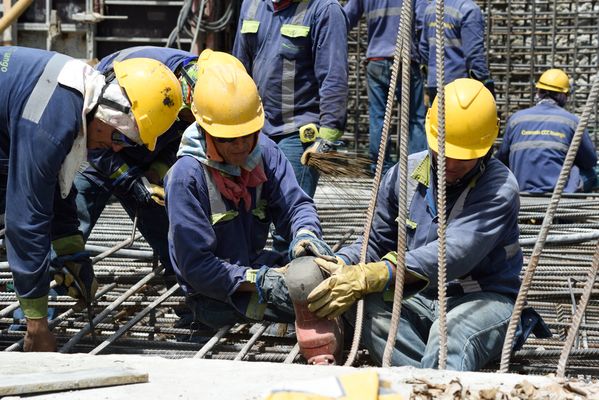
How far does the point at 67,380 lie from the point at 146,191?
6.74 feet

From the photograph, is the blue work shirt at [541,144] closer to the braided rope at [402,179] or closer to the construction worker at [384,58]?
the construction worker at [384,58]

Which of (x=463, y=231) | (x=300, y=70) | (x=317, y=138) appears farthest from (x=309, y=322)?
(x=300, y=70)

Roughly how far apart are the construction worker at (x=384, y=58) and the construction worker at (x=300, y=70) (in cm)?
236

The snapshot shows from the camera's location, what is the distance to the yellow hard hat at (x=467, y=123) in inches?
158

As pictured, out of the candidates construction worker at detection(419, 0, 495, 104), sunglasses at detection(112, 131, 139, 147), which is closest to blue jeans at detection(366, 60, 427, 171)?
construction worker at detection(419, 0, 495, 104)

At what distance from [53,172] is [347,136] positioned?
7042 millimetres

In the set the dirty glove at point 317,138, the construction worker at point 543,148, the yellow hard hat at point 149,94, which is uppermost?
the yellow hard hat at point 149,94

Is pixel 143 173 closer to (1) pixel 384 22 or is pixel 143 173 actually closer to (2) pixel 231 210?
(2) pixel 231 210

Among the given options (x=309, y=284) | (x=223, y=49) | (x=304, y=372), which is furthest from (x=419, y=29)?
(x=304, y=372)

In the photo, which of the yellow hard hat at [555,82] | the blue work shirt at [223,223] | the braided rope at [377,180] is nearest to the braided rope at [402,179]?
the braided rope at [377,180]

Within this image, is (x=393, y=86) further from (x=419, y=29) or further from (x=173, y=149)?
(x=419, y=29)

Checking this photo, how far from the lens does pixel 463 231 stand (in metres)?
3.95

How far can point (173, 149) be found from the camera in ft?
16.9

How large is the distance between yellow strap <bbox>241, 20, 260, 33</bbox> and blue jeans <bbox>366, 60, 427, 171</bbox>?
2436mm
